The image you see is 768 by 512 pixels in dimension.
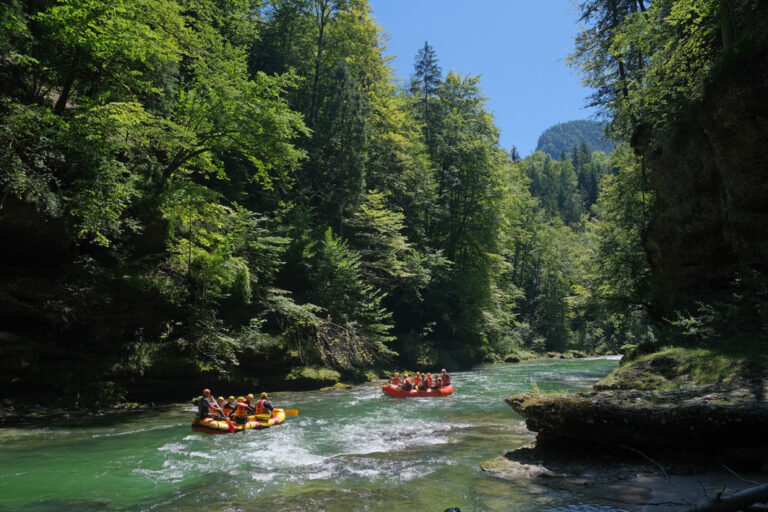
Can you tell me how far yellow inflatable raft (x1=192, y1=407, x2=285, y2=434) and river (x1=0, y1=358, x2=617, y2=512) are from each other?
0.19 m

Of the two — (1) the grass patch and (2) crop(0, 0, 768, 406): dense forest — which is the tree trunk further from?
(1) the grass patch

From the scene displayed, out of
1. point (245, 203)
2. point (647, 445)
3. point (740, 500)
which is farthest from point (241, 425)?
point (245, 203)

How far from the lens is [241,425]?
38.3 ft

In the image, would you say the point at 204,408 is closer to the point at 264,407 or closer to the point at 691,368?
the point at 264,407

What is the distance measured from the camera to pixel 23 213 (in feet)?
38.6

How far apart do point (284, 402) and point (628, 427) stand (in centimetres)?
1186

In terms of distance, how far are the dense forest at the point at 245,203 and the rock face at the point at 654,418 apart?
4.39 metres

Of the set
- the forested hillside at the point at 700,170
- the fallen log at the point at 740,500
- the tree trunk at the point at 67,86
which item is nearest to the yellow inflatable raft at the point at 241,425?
the tree trunk at the point at 67,86

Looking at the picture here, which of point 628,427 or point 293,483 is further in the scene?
point 293,483

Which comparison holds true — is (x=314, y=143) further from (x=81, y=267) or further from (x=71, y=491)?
(x=71, y=491)

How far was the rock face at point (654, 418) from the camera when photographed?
5.86m

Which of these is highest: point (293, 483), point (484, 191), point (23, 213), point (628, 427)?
point (484, 191)

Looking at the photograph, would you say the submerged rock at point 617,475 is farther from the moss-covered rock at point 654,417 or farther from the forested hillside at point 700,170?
the forested hillside at point 700,170

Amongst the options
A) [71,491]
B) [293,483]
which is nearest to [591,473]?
[293,483]
